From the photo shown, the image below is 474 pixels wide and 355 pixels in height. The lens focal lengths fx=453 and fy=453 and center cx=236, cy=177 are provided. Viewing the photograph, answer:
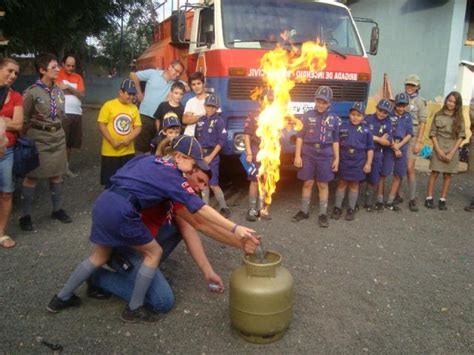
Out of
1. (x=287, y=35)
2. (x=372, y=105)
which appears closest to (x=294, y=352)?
(x=287, y=35)

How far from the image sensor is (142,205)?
11.2 ft

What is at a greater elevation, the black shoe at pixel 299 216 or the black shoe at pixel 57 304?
the black shoe at pixel 299 216

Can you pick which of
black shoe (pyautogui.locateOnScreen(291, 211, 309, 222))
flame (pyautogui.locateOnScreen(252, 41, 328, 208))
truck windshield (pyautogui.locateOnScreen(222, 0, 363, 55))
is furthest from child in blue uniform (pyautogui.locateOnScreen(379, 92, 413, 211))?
black shoe (pyautogui.locateOnScreen(291, 211, 309, 222))

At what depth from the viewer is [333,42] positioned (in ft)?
22.9

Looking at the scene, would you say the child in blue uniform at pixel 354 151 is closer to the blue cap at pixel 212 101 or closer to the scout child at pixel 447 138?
the scout child at pixel 447 138

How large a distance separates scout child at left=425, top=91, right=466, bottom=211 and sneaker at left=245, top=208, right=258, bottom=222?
2.86m

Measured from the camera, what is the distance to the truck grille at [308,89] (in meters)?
6.36

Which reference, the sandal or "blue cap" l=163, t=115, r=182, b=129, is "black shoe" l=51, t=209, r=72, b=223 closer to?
the sandal

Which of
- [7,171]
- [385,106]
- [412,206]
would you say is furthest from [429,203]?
[7,171]

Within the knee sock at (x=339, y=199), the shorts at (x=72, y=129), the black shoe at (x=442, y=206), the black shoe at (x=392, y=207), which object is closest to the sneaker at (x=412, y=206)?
the black shoe at (x=392, y=207)

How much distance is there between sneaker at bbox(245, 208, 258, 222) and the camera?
20.2 feet

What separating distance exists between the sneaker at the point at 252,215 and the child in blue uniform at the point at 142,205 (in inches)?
107

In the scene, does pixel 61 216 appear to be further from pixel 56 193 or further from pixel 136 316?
pixel 136 316

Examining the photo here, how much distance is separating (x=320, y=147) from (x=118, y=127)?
2.71 m
